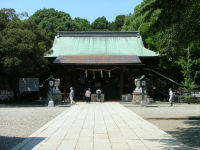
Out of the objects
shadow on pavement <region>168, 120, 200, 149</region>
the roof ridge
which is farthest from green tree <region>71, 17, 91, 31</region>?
shadow on pavement <region>168, 120, 200, 149</region>

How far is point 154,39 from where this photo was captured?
100.0 ft

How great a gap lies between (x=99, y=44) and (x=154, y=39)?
20.6 feet

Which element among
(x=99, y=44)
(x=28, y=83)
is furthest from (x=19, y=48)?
A: (x=99, y=44)

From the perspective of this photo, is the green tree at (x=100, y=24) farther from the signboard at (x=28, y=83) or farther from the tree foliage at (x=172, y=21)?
the tree foliage at (x=172, y=21)

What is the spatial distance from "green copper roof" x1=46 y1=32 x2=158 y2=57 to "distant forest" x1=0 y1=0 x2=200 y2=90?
224 centimetres

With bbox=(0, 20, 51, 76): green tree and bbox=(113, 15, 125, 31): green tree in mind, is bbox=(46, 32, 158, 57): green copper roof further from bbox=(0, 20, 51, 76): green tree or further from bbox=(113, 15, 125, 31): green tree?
bbox=(113, 15, 125, 31): green tree

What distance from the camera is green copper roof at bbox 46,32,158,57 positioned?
28125 millimetres

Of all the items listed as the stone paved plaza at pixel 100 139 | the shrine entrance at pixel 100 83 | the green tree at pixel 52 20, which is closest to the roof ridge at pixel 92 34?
the shrine entrance at pixel 100 83

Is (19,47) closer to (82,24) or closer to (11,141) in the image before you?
(11,141)

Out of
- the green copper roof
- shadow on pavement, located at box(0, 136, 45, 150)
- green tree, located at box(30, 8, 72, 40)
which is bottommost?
shadow on pavement, located at box(0, 136, 45, 150)

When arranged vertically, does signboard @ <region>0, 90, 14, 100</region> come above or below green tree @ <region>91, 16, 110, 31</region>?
below

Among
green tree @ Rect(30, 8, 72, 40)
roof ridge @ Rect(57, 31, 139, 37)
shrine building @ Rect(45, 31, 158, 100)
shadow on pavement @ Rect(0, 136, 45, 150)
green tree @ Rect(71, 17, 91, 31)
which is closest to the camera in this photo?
shadow on pavement @ Rect(0, 136, 45, 150)

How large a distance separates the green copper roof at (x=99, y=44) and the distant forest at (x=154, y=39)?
2240 millimetres

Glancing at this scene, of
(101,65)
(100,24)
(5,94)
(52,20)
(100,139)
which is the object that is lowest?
(100,139)
